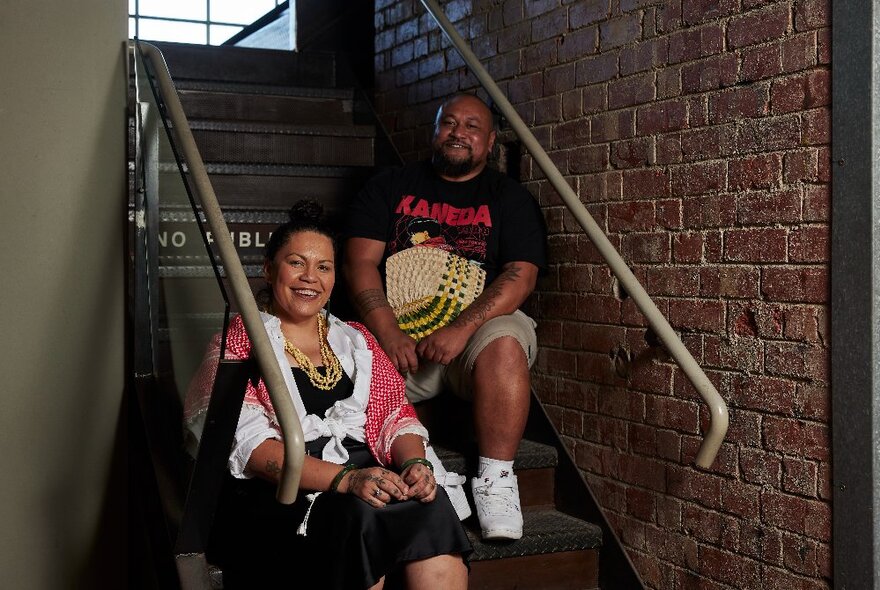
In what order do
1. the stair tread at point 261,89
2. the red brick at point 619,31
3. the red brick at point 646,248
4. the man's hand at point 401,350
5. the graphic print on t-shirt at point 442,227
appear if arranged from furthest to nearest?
the stair tread at point 261,89 < the graphic print on t-shirt at point 442,227 < the man's hand at point 401,350 < the red brick at point 619,31 < the red brick at point 646,248

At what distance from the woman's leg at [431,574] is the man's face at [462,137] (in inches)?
Answer: 55.5

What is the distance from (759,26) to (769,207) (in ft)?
1.39

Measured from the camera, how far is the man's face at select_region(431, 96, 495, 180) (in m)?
3.07

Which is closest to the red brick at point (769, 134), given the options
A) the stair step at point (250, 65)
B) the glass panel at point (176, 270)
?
the glass panel at point (176, 270)

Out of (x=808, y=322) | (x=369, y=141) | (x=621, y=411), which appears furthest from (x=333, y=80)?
Result: (x=808, y=322)

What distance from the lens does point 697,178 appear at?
244 cm

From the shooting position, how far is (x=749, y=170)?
2.29m

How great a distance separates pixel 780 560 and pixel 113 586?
1848 millimetres

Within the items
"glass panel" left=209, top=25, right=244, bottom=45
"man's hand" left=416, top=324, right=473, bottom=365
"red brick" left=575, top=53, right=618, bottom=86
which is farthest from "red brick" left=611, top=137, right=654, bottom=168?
"glass panel" left=209, top=25, right=244, bottom=45

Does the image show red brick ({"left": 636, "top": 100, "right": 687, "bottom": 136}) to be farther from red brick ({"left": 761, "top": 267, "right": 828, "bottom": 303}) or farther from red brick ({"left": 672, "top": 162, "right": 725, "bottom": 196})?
red brick ({"left": 761, "top": 267, "right": 828, "bottom": 303})

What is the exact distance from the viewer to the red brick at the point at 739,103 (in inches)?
88.9

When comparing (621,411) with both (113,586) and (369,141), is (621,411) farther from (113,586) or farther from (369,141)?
(369,141)

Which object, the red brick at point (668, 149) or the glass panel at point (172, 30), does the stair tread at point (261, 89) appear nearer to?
the glass panel at point (172, 30)

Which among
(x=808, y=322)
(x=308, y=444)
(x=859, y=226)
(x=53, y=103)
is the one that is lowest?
(x=308, y=444)
